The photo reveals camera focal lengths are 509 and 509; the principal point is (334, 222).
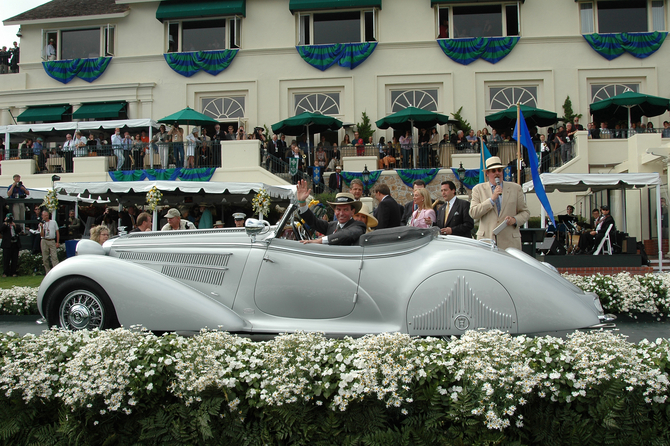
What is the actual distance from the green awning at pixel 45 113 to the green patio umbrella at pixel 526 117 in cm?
1991

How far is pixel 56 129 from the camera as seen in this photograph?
2241 centimetres

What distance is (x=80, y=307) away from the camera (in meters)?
4.72

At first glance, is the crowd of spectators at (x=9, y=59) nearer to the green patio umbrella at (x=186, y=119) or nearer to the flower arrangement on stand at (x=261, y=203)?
the green patio umbrella at (x=186, y=119)

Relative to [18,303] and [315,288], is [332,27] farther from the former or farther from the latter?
[315,288]

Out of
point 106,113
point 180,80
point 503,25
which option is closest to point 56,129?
point 106,113

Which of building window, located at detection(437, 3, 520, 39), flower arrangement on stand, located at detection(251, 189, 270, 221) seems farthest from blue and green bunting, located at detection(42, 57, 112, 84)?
building window, located at detection(437, 3, 520, 39)

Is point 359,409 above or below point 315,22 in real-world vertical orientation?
below

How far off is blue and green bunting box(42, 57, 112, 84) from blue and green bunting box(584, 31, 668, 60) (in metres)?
22.8

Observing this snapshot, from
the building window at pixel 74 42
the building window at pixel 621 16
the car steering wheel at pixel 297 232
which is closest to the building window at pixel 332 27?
the building window at pixel 621 16

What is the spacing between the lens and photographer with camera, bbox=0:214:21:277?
13023 millimetres

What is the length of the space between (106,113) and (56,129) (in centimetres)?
250

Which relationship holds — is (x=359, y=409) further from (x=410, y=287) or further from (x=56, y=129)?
(x=56, y=129)

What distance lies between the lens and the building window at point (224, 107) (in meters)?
24.7

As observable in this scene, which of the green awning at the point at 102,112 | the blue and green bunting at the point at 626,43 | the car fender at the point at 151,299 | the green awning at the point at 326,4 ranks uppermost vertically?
the green awning at the point at 326,4
